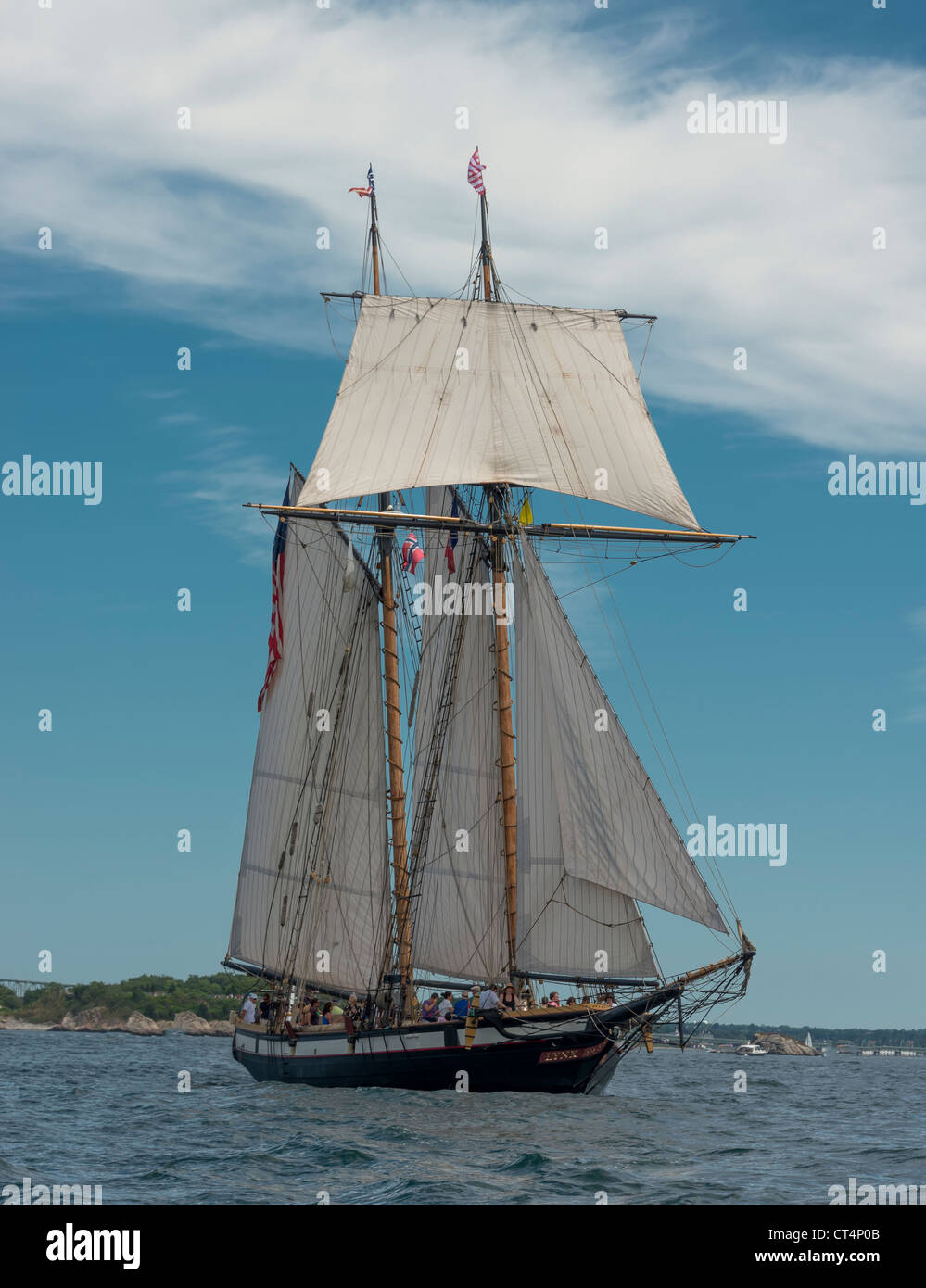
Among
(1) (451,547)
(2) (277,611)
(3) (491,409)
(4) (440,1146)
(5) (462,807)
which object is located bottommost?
(4) (440,1146)

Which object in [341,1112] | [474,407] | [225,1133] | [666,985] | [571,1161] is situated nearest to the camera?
[571,1161]

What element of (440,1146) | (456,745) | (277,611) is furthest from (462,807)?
(440,1146)

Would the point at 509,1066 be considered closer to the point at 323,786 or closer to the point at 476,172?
the point at 323,786

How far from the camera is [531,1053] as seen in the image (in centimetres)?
4638

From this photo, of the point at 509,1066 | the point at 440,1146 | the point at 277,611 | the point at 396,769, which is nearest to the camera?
the point at 440,1146

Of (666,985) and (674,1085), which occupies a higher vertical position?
(666,985)

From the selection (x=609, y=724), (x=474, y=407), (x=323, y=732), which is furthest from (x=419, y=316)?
(x=609, y=724)

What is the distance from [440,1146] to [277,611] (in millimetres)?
33946

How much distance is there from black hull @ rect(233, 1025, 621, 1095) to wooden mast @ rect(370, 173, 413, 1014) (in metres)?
3.96

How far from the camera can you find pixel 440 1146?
3366 cm

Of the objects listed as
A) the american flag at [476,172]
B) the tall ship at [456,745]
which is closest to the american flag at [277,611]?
the tall ship at [456,745]

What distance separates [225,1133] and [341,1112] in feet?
18.8

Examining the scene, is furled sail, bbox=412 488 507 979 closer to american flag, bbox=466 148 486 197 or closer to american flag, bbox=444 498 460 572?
american flag, bbox=444 498 460 572

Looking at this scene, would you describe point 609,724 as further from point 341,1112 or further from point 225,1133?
point 225,1133
